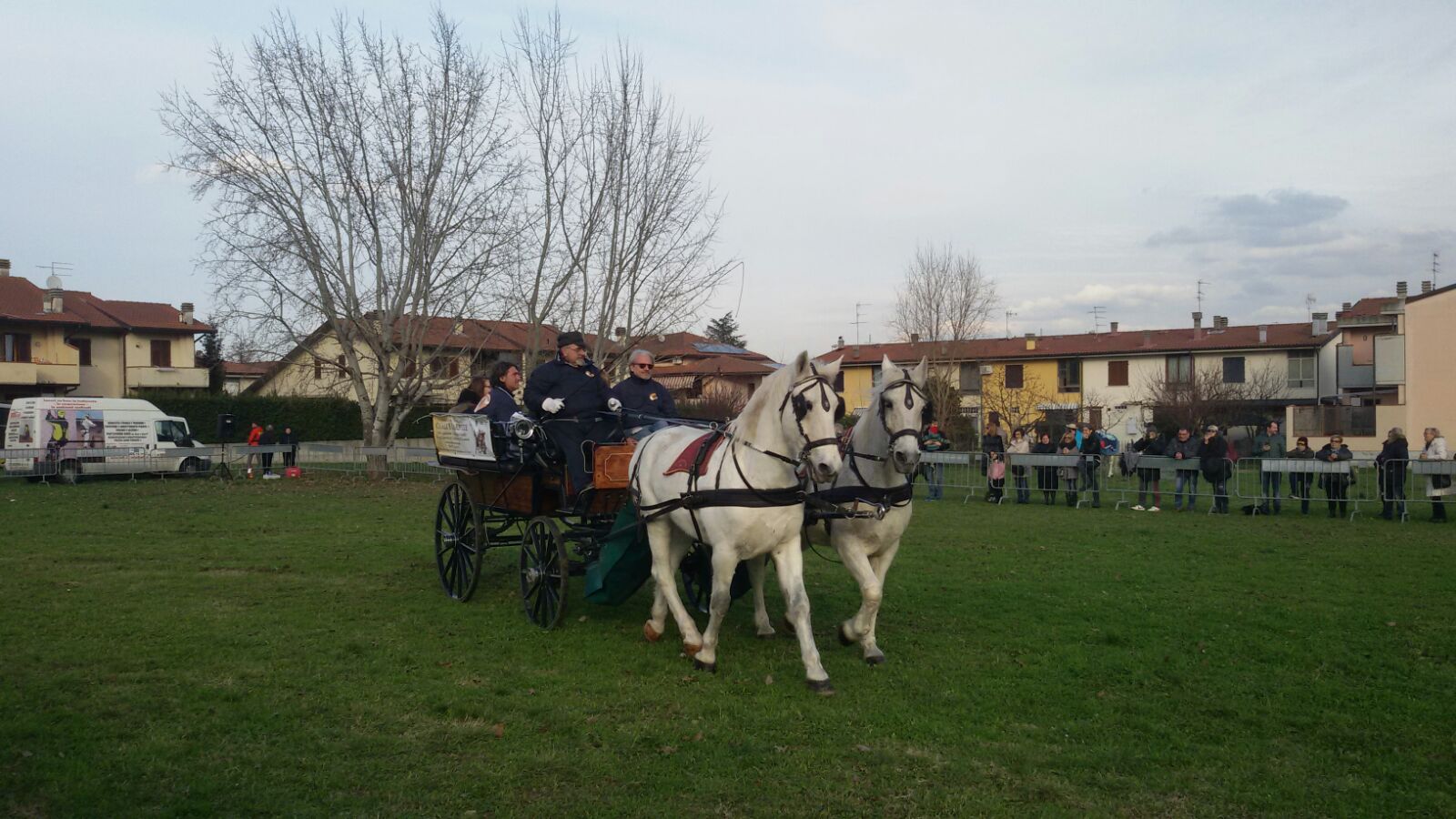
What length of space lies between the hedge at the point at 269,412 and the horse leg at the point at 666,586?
32.8 m

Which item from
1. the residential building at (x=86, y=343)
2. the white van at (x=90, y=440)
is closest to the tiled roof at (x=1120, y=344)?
the white van at (x=90, y=440)

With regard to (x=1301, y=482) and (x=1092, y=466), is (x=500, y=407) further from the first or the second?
(x=1301, y=482)

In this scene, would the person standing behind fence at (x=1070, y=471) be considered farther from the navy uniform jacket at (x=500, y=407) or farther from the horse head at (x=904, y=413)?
the horse head at (x=904, y=413)

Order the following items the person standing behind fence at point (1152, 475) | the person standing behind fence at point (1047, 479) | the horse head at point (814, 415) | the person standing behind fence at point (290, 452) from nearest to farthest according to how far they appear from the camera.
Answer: the horse head at point (814, 415)
the person standing behind fence at point (1152, 475)
the person standing behind fence at point (1047, 479)
the person standing behind fence at point (290, 452)

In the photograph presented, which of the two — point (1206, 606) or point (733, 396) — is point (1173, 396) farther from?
point (1206, 606)

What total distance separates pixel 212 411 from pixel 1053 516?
32572 millimetres

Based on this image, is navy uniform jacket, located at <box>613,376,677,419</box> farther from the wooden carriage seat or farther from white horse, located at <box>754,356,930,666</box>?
white horse, located at <box>754,356,930,666</box>

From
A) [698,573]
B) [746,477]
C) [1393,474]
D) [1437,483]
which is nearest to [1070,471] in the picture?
[1393,474]

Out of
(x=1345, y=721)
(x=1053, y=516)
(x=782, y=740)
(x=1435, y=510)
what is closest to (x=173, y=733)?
(x=782, y=740)

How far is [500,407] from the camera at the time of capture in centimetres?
888

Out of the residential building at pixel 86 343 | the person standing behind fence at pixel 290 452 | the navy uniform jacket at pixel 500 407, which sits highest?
the residential building at pixel 86 343

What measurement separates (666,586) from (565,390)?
1.84 m

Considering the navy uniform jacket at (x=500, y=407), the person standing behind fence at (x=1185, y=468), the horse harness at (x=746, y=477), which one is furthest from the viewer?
the person standing behind fence at (x=1185, y=468)

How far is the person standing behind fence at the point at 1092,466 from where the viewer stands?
20.7 m
